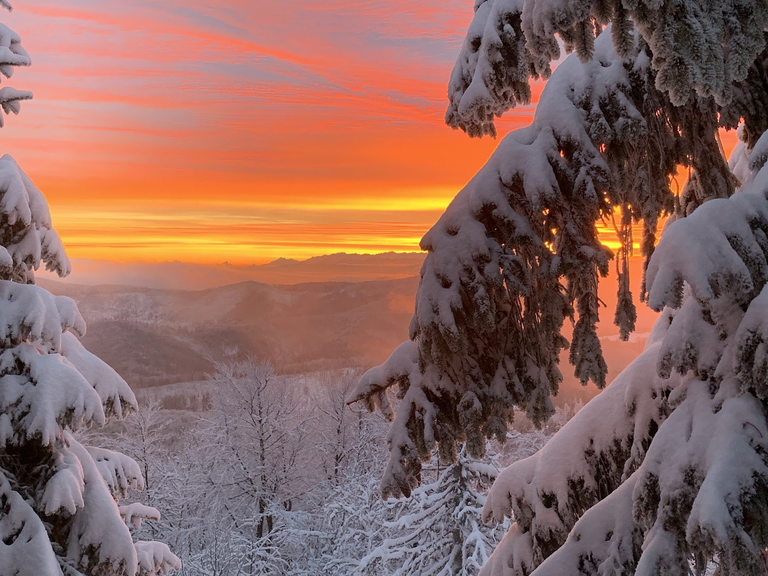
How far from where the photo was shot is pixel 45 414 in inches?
230

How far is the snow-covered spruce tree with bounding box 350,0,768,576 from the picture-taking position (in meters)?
2.02

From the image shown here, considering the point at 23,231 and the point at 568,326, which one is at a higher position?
the point at 23,231

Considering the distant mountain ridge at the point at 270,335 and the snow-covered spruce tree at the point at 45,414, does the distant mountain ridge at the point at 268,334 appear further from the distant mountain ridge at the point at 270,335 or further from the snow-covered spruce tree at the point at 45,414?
the snow-covered spruce tree at the point at 45,414

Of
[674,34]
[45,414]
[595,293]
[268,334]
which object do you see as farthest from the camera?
[268,334]

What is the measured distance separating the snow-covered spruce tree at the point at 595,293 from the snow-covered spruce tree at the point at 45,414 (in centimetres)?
374

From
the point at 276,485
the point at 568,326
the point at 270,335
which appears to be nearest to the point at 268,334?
the point at 270,335

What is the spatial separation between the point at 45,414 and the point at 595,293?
5.21 meters

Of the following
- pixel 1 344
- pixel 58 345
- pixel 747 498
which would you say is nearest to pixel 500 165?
pixel 747 498

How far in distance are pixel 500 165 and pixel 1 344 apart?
547 cm

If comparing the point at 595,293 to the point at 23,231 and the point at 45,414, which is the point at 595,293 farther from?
the point at 23,231

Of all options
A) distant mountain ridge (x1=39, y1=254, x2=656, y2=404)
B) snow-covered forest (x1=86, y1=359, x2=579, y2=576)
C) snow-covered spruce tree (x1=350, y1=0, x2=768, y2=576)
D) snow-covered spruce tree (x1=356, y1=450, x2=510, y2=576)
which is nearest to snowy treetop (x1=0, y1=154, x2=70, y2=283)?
snow-covered spruce tree (x1=350, y1=0, x2=768, y2=576)

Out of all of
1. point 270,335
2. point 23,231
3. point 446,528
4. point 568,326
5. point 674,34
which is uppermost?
point 674,34

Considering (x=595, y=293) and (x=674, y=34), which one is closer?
(x=674, y=34)

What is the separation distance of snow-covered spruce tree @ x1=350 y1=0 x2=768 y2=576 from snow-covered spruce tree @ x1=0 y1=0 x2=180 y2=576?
3739 millimetres
